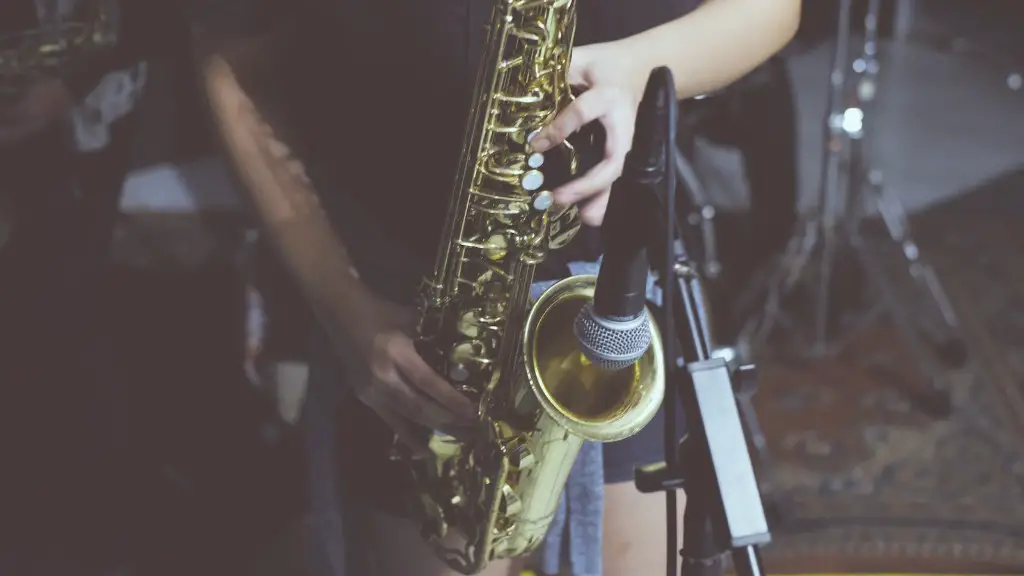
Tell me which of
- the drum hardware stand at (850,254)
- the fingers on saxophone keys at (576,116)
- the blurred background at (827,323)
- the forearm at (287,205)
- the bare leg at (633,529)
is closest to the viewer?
the fingers on saxophone keys at (576,116)

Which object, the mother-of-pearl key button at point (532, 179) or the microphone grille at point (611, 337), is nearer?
the microphone grille at point (611, 337)

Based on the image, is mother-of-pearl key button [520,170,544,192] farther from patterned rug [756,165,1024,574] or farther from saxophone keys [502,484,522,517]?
patterned rug [756,165,1024,574]

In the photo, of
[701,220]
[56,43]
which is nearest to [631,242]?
[56,43]

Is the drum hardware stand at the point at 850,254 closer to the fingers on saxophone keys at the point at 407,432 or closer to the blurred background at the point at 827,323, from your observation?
the blurred background at the point at 827,323

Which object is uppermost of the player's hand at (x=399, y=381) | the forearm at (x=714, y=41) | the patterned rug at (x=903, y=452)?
the forearm at (x=714, y=41)

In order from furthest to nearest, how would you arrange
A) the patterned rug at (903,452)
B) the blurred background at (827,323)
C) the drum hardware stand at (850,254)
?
the drum hardware stand at (850,254), the patterned rug at (903,452), the blurred background at (827,323)

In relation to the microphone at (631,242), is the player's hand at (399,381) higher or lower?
lower

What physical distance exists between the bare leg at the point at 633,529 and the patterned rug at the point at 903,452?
0.66 metres

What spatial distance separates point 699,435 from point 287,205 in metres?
0.45

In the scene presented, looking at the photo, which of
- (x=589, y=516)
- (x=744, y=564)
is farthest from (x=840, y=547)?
(x=744, y=564)

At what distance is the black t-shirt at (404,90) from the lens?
33.6 inches

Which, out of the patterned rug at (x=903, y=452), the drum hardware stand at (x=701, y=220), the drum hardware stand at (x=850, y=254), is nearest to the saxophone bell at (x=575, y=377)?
the patterned rug at (x=903, y=452)

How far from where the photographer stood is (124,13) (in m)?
→ 0.98

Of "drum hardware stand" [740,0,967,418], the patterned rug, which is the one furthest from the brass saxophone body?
"drum hardware stand" [740,0,967,418]
